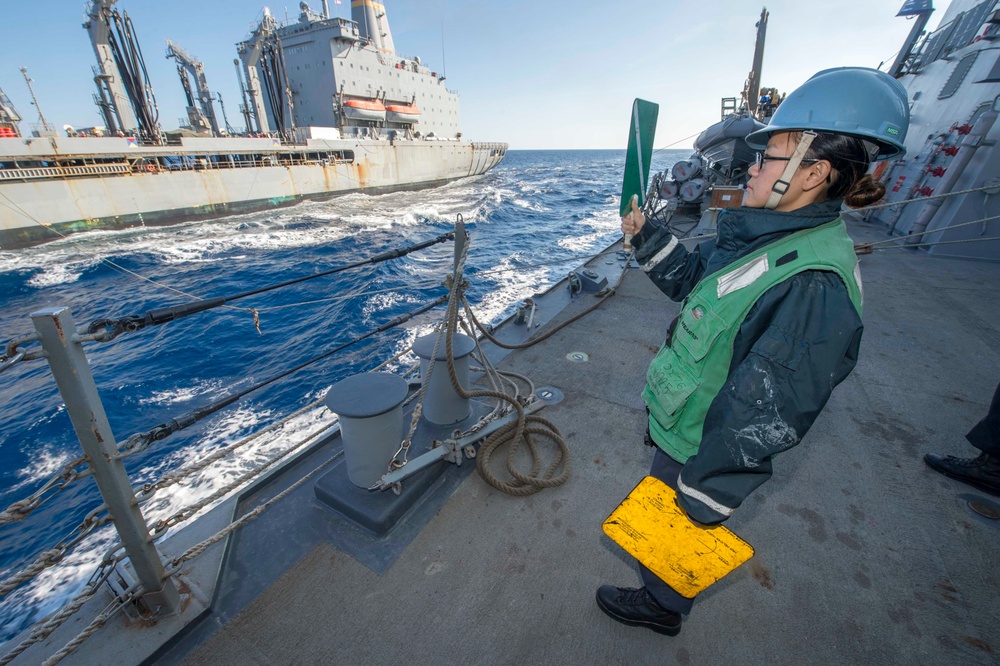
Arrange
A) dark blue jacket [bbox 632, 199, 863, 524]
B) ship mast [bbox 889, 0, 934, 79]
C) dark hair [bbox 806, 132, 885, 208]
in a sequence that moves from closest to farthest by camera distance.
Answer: dark blue jacket [bbox 632, 199, 863, 524]
dark hair [bbox 806, 132, 885, 208]
ship mast [bbox 889, 0, 934, 79]

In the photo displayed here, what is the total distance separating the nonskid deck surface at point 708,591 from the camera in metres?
1.99

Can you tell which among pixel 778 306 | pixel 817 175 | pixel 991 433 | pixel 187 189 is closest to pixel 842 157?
pixel 817 175

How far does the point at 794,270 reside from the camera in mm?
1331

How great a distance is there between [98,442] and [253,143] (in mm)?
31702

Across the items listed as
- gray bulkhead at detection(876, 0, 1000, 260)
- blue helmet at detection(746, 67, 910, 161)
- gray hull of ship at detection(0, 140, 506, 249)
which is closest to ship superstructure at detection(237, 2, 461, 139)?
gray hull of ship at detection(0, 140, 506, 249)

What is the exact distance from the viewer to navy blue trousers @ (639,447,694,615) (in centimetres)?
185

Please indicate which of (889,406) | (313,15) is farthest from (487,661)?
(313,15)

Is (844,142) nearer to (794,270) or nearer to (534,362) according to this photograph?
(794,270)

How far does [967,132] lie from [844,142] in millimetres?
11837

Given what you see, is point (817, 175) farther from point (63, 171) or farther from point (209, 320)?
point (63, 171)

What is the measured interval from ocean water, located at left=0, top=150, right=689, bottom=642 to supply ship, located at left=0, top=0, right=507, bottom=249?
1.67m

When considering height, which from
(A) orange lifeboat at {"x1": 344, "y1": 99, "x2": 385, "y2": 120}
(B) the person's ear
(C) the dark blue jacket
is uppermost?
(A) orange lifeboat at {"x1": 344, "y1": 99, "x2": 385, "y2": 120}

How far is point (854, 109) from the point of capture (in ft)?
4.76

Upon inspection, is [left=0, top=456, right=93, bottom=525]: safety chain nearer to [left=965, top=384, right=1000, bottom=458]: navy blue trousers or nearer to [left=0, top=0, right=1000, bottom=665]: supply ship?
[left=0, top=0, right=1000, bottom=665]: supply ship
